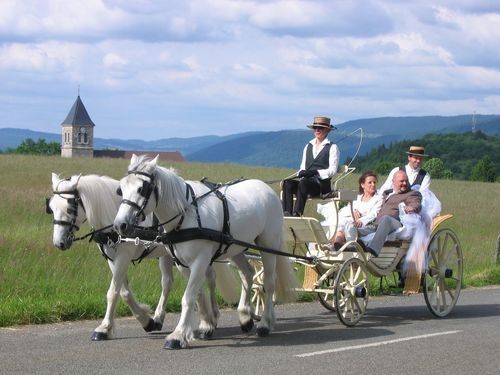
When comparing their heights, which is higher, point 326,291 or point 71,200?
point 71,200

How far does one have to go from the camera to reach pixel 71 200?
906 cm

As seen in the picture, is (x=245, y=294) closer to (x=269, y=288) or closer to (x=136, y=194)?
(x=269, y=288)

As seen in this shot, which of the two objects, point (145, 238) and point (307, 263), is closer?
point (145, 238)

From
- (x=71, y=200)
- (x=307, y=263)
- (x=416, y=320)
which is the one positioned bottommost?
(x=416, y=320)

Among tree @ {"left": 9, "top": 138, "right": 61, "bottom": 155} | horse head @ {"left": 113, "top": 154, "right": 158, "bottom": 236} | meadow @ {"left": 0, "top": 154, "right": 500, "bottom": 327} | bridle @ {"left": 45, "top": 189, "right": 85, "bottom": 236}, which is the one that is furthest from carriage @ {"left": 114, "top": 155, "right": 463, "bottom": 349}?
tree @ {"left": 9, "top": 138, "right": 61, "bottom": 155}

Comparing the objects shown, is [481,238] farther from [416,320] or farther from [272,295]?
[272,295]

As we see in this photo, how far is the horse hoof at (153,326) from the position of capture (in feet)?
30.7

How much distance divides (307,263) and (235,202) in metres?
1.54

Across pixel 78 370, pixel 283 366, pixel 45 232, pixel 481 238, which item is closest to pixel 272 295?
pixel 283 366

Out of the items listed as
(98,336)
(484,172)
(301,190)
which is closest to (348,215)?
(301,190)

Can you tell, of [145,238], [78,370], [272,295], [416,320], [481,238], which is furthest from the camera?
[481,238]

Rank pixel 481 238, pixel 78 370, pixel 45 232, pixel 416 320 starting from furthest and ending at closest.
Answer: pixel 481 238 → pixel 45 232 → pixel 416 320 → pixel 78 370

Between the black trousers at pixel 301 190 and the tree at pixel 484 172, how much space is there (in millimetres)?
93253

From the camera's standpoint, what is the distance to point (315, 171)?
10.8m
